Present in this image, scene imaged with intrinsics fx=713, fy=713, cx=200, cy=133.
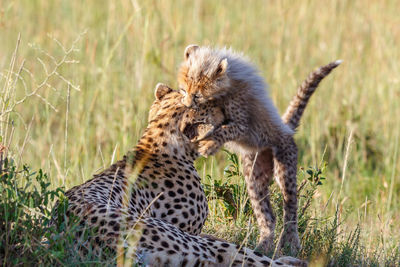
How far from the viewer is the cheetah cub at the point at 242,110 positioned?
363cm

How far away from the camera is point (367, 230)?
4.09m

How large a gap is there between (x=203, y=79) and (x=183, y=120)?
0.24 metres

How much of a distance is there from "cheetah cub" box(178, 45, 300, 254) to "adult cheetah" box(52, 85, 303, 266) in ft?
0.27

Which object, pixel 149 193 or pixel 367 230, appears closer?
pixel 149 193

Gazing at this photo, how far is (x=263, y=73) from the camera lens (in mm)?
5047

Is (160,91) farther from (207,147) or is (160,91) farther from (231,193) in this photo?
(231,193)

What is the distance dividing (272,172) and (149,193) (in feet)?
2.99

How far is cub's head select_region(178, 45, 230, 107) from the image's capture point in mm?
3607

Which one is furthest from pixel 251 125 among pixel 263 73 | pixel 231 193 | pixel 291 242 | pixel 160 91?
pixel 263 73

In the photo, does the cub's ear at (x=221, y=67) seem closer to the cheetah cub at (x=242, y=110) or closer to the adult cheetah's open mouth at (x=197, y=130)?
the cheetah cub at (x=242, y=110)

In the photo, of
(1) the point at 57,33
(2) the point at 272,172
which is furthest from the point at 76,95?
(2) the point at 272,172

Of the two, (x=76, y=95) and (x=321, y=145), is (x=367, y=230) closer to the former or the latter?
(x=321, y=145)

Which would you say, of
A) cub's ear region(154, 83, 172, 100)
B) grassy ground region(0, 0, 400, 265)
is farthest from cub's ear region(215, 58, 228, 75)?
grassy ground region(0, 0, 400, 265)

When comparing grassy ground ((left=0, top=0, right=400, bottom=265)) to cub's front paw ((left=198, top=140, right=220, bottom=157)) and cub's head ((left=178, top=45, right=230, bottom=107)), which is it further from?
cub's head ((left=178, top=45, right=230, bottom=107))
